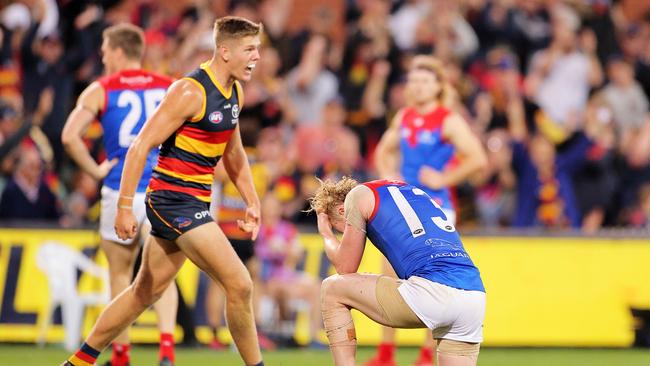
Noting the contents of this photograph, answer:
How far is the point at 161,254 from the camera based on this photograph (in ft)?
26.0

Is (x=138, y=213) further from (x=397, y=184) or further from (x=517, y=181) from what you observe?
(x=517, y=181)

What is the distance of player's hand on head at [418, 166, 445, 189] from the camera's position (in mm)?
10453

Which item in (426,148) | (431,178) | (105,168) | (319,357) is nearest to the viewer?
(105,168)

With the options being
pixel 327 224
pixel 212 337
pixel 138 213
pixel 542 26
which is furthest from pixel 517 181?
pixel 327 224

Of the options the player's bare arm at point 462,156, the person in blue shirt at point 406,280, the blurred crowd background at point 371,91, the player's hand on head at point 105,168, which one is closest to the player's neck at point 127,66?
the player's hand on head at point 105,168

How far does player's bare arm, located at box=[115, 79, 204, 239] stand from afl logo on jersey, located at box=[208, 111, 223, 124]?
0.15m

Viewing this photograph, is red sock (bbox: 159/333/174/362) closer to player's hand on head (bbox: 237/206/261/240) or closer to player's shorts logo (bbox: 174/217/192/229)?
player's hand on head (bbox: 237/206/261/240)

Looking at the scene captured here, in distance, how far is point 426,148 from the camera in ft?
34.9

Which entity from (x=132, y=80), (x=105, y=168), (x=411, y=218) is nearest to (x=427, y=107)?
(x=132, y=80)

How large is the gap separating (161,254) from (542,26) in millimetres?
11658

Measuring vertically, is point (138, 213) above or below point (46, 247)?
above

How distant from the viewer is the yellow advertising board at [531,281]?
1301 centimetres

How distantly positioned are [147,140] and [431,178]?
141 inches

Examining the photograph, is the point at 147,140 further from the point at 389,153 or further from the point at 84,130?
the point at 389,153
